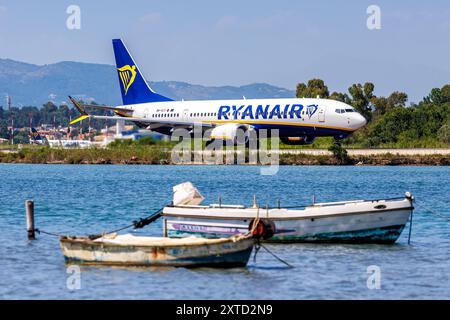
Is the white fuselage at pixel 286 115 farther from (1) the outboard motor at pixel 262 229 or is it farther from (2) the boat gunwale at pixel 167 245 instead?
(2) the boat gunwale at pixel 167 245

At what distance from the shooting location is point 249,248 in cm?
3578

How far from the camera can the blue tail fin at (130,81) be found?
11575cm

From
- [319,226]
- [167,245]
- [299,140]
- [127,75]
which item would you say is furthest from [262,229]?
[127,75]

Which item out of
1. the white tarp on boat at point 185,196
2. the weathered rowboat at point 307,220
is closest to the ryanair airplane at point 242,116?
the white tarp on boat at point 185,196

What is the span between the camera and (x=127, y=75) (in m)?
119

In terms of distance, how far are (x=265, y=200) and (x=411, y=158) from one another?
61.3 meters

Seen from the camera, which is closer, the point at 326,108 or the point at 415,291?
the point at 415,291

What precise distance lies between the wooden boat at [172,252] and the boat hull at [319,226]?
16.3 ft

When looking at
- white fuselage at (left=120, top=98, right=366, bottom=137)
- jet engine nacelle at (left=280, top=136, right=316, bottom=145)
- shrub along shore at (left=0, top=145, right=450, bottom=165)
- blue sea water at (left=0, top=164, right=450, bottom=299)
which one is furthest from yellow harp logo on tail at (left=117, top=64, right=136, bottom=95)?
blue sea water at (left=0, top=164, right=450, bottom=299)

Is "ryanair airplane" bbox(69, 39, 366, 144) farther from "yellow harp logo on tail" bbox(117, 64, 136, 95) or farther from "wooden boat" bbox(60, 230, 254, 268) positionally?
"wooden boat" bbox(60, 230, 254, 268)

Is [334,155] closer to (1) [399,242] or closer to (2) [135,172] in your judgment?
(2) [135,172]
